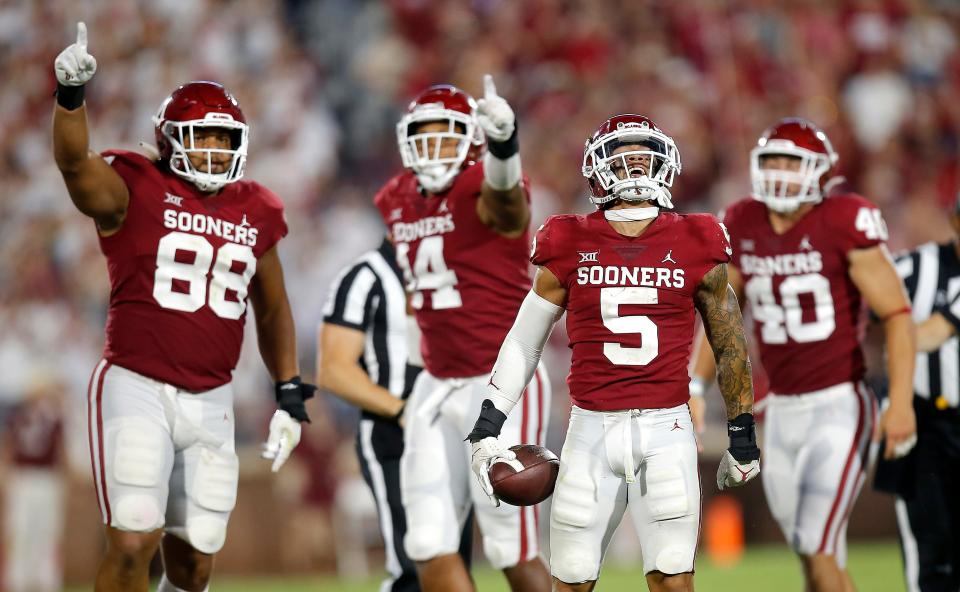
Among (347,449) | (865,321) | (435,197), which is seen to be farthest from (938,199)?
(435,197)

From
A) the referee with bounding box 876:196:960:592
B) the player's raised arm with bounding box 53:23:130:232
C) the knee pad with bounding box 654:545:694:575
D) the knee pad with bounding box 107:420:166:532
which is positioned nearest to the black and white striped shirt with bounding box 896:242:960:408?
the referee with bounding box 876:196:960:592

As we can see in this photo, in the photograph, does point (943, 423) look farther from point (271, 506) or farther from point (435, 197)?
point (271, 506)

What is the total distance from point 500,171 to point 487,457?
3.60ft

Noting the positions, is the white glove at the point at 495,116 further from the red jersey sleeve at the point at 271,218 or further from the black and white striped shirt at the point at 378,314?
the black and white striped shirt at the point at 378,314

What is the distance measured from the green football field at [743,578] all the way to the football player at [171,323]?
430 cm

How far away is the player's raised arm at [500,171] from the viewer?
15.2 feet

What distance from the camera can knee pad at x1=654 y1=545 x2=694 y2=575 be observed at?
423cm

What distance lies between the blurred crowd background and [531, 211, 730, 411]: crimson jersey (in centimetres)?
611

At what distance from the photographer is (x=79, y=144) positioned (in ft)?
15.1

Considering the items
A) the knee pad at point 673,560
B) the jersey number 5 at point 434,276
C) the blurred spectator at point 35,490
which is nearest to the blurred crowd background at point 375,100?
the blurred spectator at point 35,490

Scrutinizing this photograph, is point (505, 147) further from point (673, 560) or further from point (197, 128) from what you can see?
point (673, 560)

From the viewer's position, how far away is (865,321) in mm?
5711

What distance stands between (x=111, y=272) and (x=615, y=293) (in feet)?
6.09

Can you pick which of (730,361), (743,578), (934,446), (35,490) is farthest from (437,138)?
(35,490)
